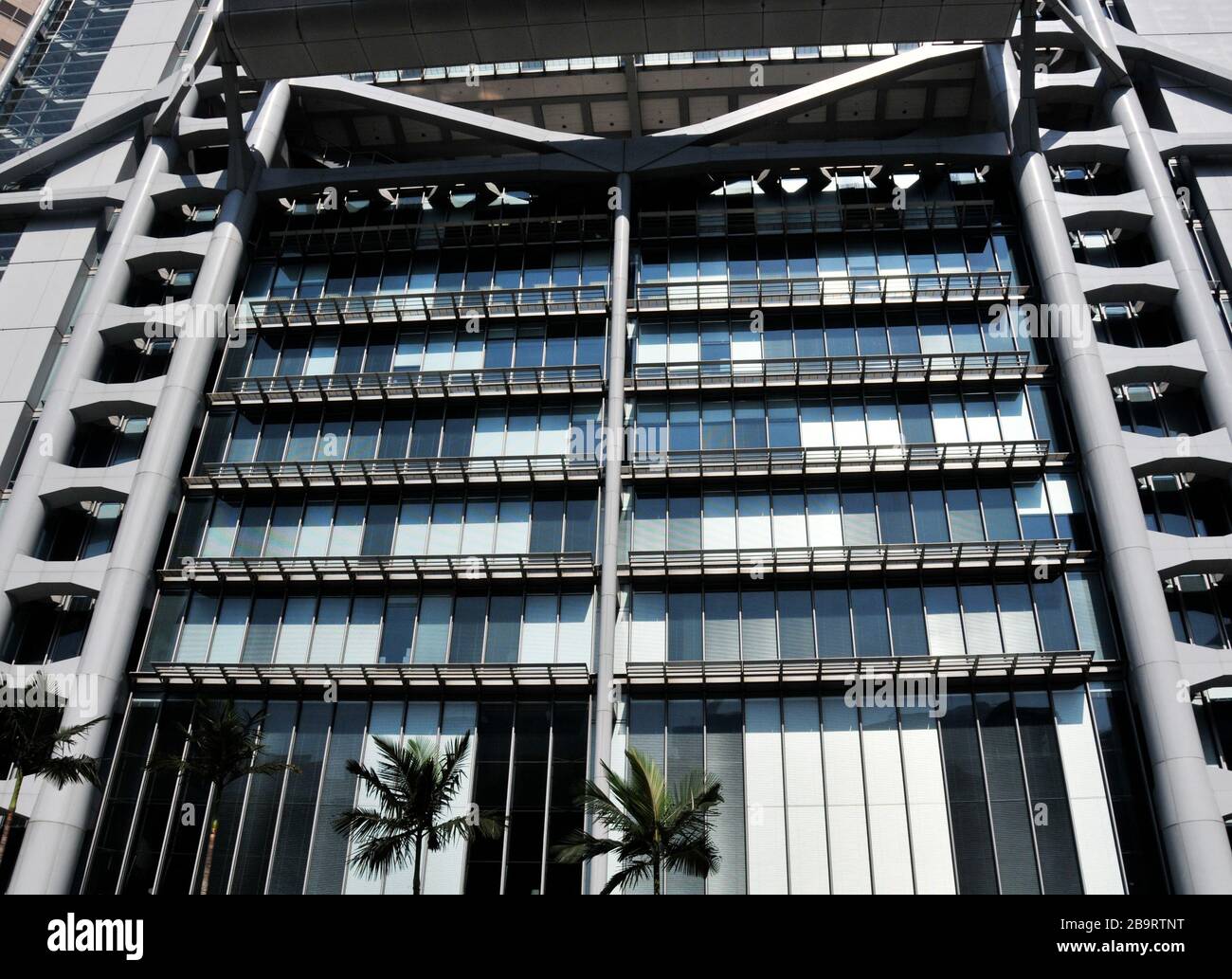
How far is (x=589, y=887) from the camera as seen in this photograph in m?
26.7

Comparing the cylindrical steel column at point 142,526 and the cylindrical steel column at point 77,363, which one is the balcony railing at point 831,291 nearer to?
the cylindrical steel column at point 142,526

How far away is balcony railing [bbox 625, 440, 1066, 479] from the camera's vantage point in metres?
32.5

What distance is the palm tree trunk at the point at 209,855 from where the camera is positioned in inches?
1037

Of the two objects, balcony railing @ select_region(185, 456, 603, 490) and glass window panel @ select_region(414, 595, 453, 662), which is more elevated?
balcony railing @ select_region(185, 456, 603, 490)

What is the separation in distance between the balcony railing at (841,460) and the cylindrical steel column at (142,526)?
52.2ft

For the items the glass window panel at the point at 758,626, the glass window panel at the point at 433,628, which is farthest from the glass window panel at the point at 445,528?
the glass window panel at the point at 758,626

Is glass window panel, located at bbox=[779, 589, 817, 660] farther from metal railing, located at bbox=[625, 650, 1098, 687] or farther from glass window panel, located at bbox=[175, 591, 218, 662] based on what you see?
glass window panel, located at bbox=[175, 591, 218, 662]

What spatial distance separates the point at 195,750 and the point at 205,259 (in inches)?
748

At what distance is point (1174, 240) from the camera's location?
1339 inches

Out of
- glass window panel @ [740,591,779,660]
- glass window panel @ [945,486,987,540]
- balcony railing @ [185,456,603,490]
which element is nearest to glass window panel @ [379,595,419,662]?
balcony railing @ [185,456,603,490]

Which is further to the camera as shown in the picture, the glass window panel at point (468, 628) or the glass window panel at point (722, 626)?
the glass window panel at point (468, 628)

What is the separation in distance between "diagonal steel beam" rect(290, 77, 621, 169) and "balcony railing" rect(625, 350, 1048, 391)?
9858 millimetres

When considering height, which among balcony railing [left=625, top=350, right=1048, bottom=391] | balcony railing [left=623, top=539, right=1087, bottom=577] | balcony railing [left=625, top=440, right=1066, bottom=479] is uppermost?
balcony railing [left=625, top=350, right=1048, bottom=391]

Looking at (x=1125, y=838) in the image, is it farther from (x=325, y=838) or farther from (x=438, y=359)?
(x=438, y=359)
